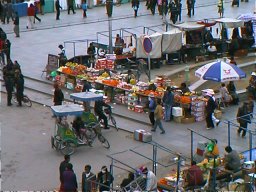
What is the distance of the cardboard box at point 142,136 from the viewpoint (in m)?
23.4

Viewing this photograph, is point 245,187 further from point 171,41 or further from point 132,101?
point 171,41

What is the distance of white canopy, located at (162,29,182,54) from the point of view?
3303 centimetres

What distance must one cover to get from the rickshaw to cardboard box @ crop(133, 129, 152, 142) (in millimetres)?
1099

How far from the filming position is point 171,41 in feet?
109

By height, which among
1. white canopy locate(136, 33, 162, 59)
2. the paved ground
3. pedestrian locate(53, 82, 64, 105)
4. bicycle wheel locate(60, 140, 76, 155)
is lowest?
the paved ground

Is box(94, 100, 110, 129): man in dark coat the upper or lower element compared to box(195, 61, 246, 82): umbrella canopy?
lower

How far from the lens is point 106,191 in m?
18.1

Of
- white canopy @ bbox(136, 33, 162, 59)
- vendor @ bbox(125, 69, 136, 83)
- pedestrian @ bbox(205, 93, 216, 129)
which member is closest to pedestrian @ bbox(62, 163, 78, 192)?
pedestrian @ bbox(205, 93, 216, 129)

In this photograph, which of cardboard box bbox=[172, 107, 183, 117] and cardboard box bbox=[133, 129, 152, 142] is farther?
cardboard box bbox=[172, 107, 183, 117]

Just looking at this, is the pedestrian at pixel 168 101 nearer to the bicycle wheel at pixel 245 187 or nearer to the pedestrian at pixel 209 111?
the pedestrian at pixel 209 111

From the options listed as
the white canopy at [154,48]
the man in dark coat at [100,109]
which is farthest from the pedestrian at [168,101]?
the white canopy at [154,48]

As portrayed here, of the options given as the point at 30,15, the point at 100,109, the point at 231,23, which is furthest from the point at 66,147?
the point at 30,15

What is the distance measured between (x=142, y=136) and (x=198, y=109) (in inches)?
114

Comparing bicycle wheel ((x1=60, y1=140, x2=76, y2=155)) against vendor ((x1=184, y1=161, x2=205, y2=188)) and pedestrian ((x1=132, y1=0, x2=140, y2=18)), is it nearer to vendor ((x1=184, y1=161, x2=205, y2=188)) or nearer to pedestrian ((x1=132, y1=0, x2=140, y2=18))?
vendor ((x1=184, y1=161, x2=205, y2=188))
